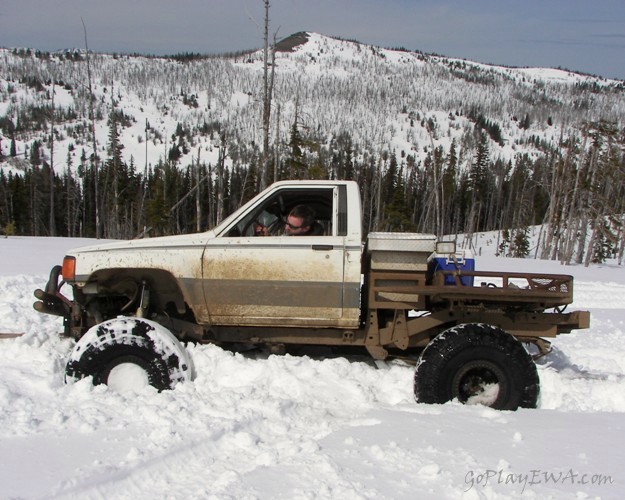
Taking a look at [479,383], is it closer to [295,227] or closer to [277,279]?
[277,279]

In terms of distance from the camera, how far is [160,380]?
4.49 metres

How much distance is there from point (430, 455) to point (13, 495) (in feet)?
8.44

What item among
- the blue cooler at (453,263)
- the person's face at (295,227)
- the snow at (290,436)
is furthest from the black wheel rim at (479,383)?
the person's face at (295,227)

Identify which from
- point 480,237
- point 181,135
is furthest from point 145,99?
point 480,237

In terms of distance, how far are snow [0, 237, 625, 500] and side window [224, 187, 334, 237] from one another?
1250mm

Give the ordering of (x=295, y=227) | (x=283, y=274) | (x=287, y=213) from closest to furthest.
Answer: (x=283, y=274), (x=295, y=227), (x=287, y=213)

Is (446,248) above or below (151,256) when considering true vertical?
above

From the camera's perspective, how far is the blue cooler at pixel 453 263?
508 cm

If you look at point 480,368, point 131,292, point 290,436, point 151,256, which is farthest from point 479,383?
point 131,292

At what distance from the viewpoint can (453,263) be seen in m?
5.11

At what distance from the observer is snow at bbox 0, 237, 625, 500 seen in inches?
118

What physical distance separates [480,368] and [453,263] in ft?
3.60

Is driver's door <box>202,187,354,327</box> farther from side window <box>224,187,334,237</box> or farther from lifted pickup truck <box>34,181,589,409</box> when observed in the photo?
side window <box>224,187,334,237</box>

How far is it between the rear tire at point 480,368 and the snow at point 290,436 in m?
0.19
